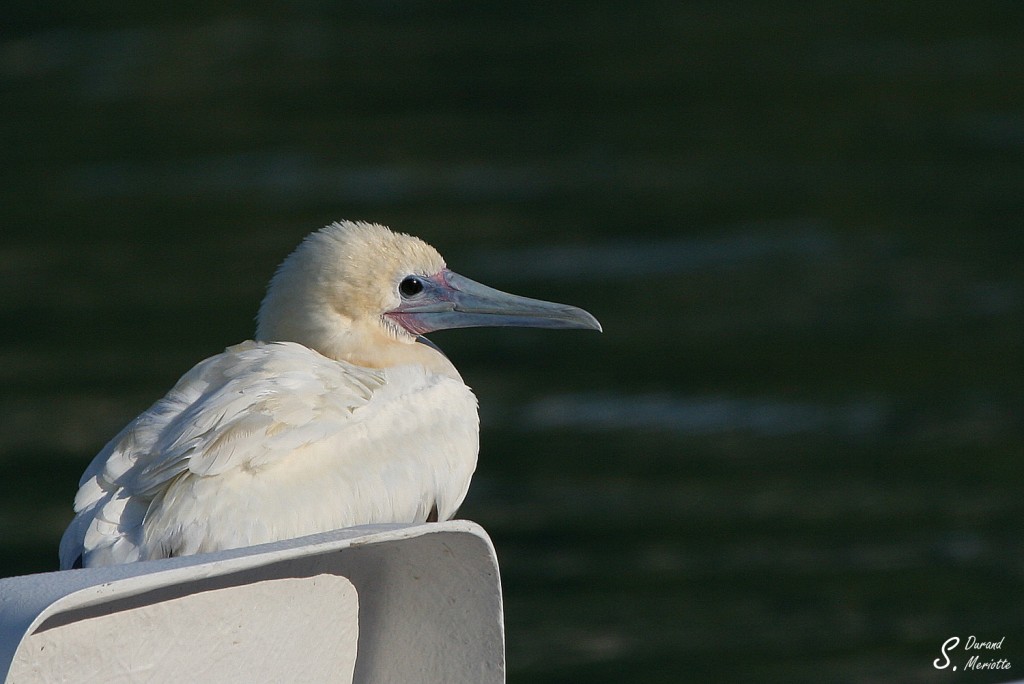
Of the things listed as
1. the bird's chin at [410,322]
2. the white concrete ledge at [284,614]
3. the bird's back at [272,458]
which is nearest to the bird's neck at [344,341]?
the bird's chin at [410,322]

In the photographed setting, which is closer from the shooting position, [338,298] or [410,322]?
[338,298]

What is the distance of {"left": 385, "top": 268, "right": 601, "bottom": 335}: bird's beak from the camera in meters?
4.45

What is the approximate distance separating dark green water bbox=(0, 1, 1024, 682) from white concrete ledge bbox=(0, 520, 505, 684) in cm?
404

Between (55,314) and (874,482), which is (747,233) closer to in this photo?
(874,482)

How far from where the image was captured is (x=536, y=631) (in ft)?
23.0

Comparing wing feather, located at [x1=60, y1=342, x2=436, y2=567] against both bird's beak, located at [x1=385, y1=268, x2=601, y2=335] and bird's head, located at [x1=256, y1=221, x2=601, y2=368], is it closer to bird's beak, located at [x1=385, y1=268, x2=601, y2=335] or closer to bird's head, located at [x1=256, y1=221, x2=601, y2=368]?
bird's head, located at [x1=256, y1=221, x2=601, y2=368]

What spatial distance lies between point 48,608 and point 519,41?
1355 cm

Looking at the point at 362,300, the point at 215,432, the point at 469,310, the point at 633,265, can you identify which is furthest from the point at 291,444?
the point at 633,265

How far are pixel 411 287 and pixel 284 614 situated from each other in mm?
1893

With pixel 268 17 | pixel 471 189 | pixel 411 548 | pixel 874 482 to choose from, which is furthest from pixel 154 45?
pixel 411 548

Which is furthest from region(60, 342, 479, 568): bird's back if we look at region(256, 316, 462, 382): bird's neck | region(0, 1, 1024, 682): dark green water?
region(0, 1, 1024, 682): dark green water

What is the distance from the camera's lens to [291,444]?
3.41 metres

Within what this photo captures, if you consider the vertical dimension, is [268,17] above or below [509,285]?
above

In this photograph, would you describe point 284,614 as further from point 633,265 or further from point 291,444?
point 633,265
